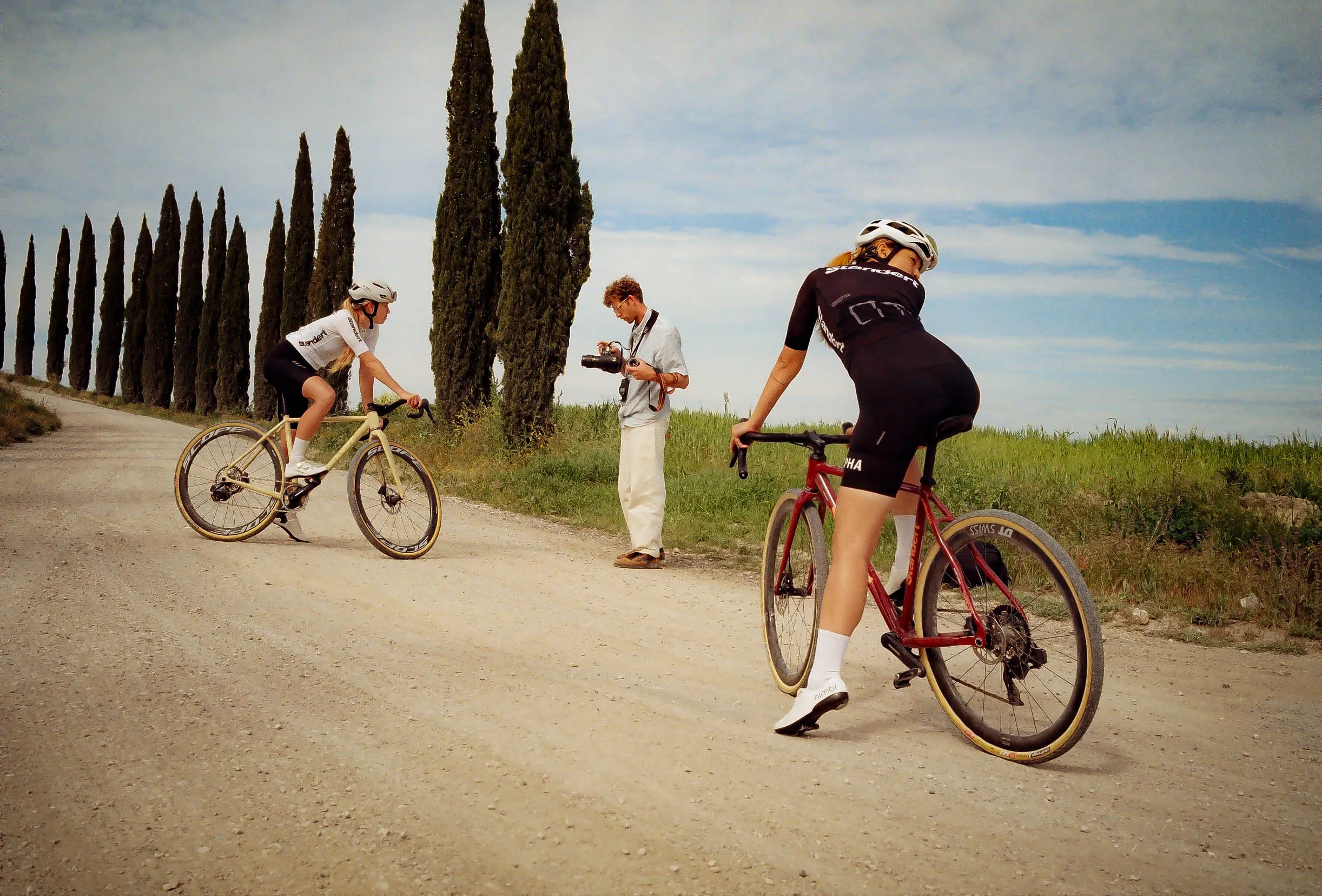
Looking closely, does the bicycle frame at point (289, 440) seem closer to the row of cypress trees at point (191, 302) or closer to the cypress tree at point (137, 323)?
the row of cypress trees at point (191, 302)

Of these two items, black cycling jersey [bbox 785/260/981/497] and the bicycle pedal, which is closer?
black cycling jersey [bbox 785/260/981/497]

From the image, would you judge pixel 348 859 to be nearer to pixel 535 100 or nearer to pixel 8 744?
pixel 8 744

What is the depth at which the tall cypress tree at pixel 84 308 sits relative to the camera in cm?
5522

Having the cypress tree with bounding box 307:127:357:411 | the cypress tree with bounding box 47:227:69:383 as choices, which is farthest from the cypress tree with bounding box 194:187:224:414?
the cypress tree with bounding box 47:227:69:383

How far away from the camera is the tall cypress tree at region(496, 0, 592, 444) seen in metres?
16.8

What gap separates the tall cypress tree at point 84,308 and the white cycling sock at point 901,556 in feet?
205

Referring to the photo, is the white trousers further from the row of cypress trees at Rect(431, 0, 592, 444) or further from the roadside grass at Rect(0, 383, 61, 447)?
the roadside grass at Rect(0, 383, 61, 447)

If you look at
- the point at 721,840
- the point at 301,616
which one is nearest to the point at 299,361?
the point at 301,616

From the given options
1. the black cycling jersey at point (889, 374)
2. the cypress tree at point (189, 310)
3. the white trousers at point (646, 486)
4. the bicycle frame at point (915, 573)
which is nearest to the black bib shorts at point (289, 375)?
the white trousers at point (646, 486)

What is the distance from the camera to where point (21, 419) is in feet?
65.1

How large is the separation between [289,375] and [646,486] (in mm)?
3297

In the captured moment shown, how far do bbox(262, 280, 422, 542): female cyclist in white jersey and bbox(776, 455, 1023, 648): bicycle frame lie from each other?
16.0 ft

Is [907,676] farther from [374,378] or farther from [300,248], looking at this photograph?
[300,248]

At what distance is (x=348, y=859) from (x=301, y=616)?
10.3 feet
